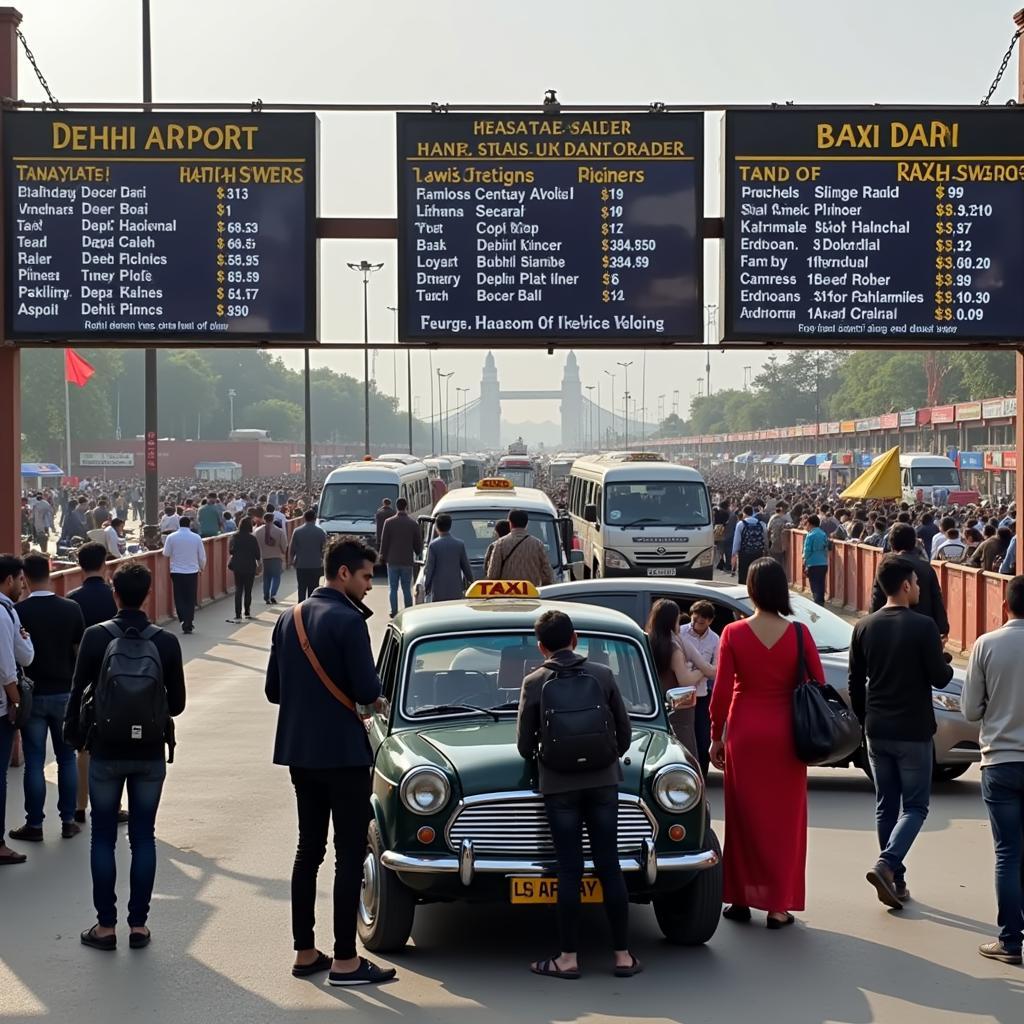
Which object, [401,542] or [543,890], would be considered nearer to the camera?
[543,890]

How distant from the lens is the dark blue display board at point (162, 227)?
44.6 feet

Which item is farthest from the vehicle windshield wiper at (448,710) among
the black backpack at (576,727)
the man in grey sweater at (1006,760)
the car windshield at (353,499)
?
the car windshield at (353,499)

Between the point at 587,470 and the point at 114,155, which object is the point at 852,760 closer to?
the point at 114,155

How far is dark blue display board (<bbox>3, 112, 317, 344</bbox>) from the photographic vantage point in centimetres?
1359

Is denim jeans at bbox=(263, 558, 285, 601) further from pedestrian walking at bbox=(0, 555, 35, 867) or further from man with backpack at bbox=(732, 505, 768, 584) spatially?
pedestrian walking at bbox=(0, 555, 35, 867)

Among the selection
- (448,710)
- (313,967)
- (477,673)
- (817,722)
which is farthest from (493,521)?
(313,967)

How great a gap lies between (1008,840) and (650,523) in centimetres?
2121

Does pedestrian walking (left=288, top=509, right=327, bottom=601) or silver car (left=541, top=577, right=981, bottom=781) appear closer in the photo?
silver car (left=541, top=577, right=981, bottom=781)

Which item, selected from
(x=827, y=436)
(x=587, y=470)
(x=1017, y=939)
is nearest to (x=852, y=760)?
(x=1017, y=939)

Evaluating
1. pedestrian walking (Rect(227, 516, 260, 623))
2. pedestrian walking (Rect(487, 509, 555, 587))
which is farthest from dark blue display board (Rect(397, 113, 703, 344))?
pedestrian walking (Rect(227, 516, 260, 623))

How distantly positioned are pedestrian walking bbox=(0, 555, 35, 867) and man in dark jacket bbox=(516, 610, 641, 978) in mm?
3758

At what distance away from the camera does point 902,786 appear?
27.7ft

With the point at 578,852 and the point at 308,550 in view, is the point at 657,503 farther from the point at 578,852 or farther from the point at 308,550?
the point at 578,852

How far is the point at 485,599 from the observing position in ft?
31.1
